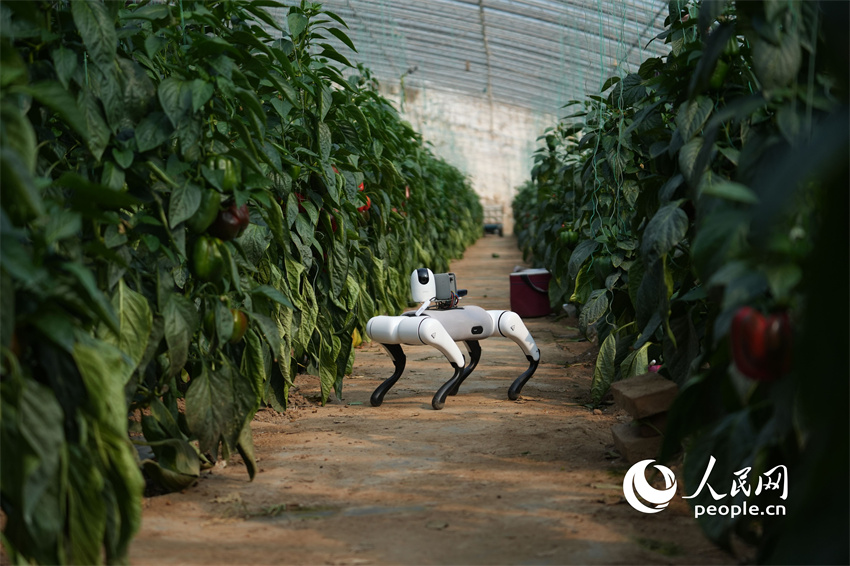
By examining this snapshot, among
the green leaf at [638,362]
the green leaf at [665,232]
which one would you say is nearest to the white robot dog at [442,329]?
the green leaf at [638,362]

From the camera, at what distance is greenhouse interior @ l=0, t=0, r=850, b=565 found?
162 cm

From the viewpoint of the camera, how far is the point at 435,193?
10062 mm

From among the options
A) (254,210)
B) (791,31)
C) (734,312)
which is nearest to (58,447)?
(734,312)

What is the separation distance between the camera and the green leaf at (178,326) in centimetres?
238

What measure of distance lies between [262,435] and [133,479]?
5.96 ft

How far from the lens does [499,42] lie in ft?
45.5

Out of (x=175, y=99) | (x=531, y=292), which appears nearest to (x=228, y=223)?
(x=175, y=99)

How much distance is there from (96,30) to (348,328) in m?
2.35

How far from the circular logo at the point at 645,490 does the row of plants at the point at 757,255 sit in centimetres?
34

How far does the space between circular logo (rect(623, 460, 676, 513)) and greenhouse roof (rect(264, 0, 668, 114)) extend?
6776 mm

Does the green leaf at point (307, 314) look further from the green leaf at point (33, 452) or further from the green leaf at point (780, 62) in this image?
the green leaf at point (780, 62)

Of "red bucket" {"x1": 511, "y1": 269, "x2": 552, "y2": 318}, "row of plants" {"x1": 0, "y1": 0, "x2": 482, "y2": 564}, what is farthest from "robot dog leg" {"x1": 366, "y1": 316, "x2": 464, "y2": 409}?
"red bucket" {"x1": 511, "y1": 269, "x2": 552, "y2": 318}

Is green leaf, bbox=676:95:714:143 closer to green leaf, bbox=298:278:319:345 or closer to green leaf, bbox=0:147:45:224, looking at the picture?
green leaf, bbox=0:147:45:224

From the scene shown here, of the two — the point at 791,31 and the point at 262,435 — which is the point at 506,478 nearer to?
the point at 262,435
